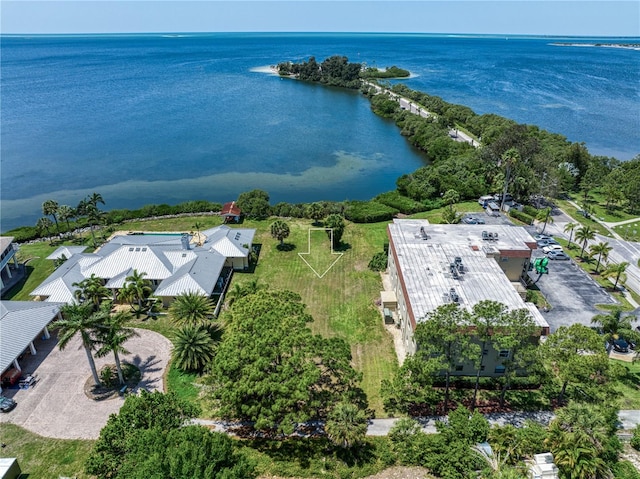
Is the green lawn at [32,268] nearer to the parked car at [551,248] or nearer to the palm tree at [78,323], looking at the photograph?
the palm tree at [78,323]

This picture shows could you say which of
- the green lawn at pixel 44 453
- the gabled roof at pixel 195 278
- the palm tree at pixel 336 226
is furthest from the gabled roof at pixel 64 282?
the palm tree at pixel 336 226

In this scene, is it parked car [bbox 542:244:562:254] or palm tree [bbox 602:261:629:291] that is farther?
parked car [bbox 542:244:562:254]

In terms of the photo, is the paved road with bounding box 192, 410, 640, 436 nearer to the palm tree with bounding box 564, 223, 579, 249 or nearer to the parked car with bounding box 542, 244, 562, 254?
the parked car with bounding box 542, 244, 562, 254

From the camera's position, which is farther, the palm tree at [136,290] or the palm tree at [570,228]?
the palm tree at [570,228]

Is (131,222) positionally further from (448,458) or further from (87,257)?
(448,458)

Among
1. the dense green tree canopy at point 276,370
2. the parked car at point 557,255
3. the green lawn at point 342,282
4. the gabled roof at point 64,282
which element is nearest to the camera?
the dense green tree canopy at point 276,370

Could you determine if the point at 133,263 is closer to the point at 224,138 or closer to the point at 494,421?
the point at 494,421

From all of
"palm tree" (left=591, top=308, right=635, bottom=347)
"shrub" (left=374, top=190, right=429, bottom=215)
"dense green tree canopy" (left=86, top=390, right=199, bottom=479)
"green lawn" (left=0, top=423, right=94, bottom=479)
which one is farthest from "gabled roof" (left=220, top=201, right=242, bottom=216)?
"palm tree" (left=591, top=308, right=635, bottom=347)

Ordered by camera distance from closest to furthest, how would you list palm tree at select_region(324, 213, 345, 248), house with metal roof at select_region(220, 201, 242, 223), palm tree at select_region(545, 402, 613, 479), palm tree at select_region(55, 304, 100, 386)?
palm tree at select_region(545, 402, 613, 479) < palm tree at select_region(55, 304, 100, 386) < palm tree at select_region(324, 213, 345, 248) < house with metal roof at select_region(220, 201, 242, 223)
